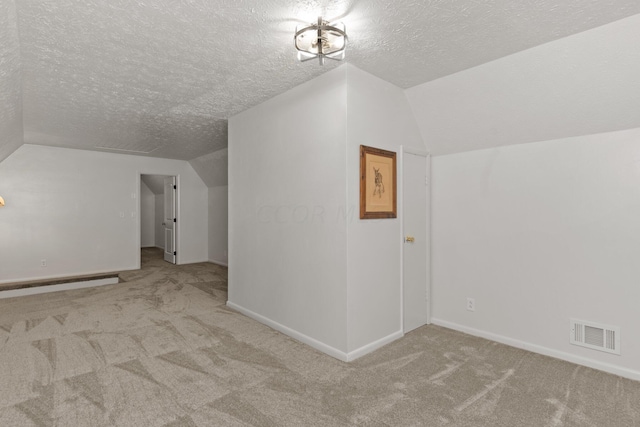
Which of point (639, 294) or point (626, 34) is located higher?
point (626, 34)

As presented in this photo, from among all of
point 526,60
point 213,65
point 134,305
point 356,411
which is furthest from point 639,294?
point 134,305

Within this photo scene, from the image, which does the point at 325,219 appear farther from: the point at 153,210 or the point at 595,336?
the point at 153,210

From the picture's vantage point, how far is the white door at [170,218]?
290 inches

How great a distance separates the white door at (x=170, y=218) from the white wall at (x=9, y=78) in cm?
294

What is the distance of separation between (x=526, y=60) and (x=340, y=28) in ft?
4.81

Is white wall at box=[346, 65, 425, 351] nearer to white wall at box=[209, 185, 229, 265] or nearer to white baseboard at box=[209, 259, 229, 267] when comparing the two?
white baseboard at box=[209, 259, 229, 267]

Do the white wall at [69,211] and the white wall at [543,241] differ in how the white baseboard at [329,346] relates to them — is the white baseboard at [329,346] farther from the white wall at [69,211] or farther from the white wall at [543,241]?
the white wall at [69,211]

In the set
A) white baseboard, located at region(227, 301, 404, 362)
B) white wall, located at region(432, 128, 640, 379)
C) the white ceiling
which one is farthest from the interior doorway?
white wall, located at region(432, 128, 640, 379)

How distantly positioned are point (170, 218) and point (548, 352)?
24.0ft

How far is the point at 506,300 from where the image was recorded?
3.08m

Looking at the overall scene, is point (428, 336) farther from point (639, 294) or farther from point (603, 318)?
point (639, 294)

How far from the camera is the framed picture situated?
2.81 meters

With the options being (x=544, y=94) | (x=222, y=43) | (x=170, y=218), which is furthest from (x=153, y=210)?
(x=544, y=94)

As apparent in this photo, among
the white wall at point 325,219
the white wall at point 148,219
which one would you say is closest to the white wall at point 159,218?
the white wall at point 148,219
